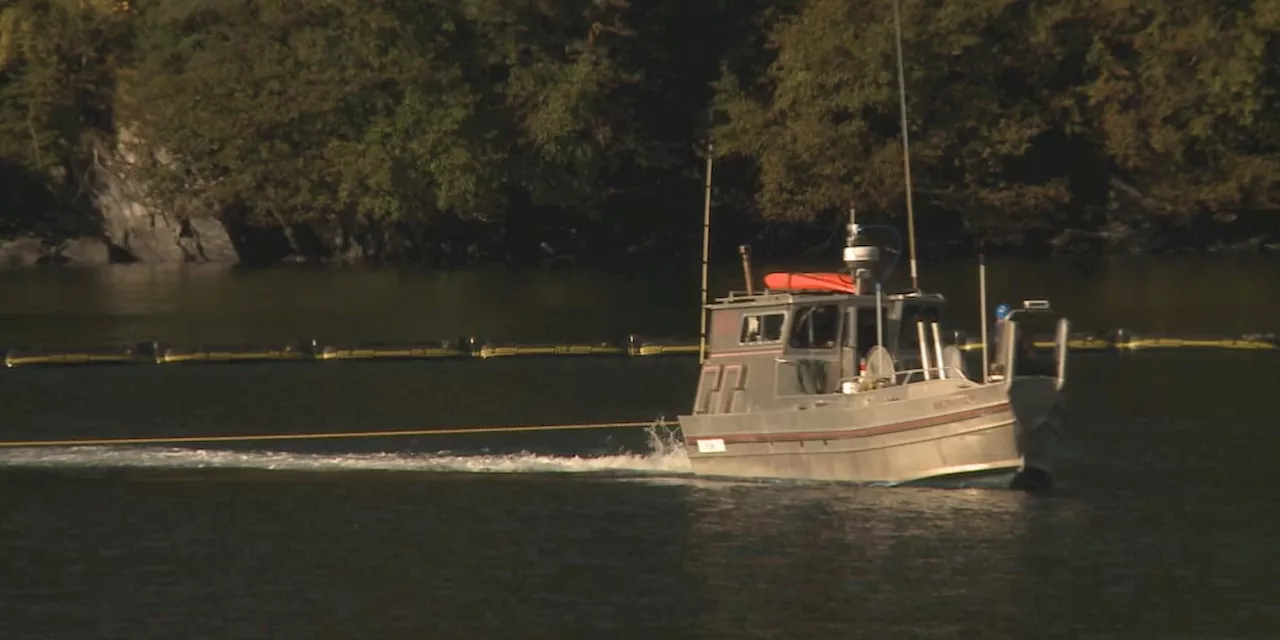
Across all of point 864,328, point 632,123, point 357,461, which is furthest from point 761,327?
point 632,123

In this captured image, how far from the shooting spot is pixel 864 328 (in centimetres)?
4659

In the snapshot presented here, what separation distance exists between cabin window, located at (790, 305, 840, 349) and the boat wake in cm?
452

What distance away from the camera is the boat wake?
50.9 m

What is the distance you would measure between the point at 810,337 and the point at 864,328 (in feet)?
3.28

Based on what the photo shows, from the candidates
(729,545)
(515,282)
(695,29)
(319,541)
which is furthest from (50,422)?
(695,29)

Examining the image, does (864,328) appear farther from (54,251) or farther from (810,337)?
(54,251)

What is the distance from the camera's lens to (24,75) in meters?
138

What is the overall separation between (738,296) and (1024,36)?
77078mm

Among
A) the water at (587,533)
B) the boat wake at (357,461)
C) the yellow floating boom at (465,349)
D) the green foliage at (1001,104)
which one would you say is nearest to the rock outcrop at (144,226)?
the green foliage at (1001,104)

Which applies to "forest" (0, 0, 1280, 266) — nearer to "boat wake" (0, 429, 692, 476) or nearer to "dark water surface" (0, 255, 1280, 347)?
"dark water surface" (0, 255, 1280, 347)

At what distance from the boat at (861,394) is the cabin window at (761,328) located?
0.06 feet

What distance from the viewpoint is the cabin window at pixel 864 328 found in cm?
4641

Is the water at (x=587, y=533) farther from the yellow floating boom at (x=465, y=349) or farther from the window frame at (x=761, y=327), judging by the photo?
the yellow floating boom at (x=465, y=349)

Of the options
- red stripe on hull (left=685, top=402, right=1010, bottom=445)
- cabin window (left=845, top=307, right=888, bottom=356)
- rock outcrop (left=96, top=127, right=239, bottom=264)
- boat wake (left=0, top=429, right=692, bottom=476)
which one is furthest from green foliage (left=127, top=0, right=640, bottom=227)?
cabin window (left=845, top=307, right=888, bottom=356)
